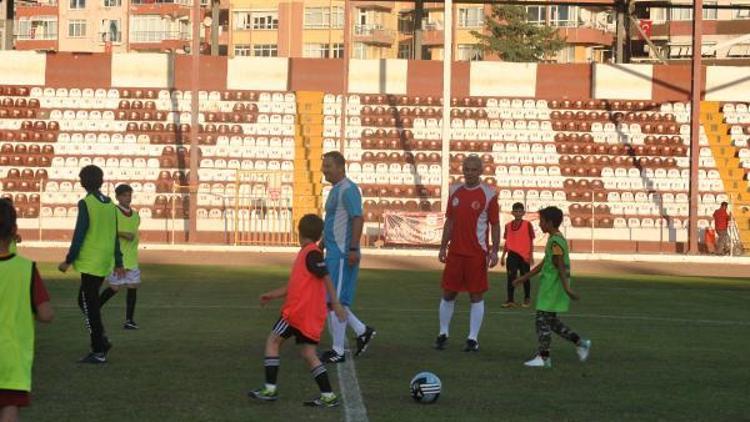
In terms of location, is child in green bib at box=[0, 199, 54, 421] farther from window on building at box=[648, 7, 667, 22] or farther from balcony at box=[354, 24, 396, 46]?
balcony at box=[354, 24, 396, 46]

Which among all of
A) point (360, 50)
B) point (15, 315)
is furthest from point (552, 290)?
point (360, 50)

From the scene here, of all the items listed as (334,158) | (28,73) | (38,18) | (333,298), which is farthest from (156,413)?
(38,18)

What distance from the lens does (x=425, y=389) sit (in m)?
11.6

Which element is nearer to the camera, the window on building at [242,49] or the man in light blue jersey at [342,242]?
the man in light blue jersey at [342,242]

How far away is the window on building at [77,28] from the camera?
116 meters

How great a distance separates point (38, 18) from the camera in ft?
396

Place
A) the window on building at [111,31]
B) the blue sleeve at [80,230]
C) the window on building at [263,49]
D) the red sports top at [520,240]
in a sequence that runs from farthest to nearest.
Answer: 1. the window on building at [111,31]
2. the window on building at [263,49]
3. the red sports top at [520,240]
4. the blue sleeve at [80,230]

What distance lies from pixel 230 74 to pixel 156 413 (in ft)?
137

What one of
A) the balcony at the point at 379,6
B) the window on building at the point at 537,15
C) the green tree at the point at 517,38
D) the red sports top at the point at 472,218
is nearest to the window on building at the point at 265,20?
the balcony at the point at 379,6

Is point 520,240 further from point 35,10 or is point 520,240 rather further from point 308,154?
point 35,10

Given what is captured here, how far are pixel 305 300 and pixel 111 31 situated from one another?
346 ft

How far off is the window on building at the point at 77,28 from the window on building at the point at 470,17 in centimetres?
3101

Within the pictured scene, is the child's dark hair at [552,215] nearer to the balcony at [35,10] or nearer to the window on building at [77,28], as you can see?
the window on building at [77,28]

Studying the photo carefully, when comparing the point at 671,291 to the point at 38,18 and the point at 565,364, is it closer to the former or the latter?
the point at 565,364
